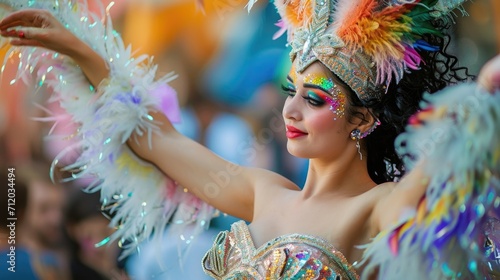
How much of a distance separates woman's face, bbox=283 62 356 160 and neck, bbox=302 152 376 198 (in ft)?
0.10

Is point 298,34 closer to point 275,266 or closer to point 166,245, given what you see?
point 275,266

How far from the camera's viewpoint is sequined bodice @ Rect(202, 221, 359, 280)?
1.64m

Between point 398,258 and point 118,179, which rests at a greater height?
point 398,258

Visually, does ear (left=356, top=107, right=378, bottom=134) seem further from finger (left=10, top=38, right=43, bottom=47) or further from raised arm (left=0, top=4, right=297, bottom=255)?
finger (left=10, top=38, right=43, bottom=47)

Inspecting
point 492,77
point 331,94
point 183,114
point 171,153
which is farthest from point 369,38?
point 183,114

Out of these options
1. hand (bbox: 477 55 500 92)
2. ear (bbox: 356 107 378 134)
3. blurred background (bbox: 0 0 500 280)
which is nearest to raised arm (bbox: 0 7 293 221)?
ear (bbox: 356 107 378 134)

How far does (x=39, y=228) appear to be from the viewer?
9.95 ft

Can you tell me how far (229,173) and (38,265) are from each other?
4.21 ft

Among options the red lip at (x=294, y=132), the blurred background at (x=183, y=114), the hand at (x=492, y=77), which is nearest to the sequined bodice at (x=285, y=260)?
the red lip at (x=294, y=132)

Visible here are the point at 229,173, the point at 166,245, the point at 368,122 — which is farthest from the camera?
the point at 166,245

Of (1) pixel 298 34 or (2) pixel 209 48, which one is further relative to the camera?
(2) pixel 209 48

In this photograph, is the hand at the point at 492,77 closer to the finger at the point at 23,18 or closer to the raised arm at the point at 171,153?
the raised arm at the point at 171,153

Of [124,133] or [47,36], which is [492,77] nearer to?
[124,133]

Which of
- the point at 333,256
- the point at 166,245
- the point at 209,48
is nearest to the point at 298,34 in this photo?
the point at 333,256
